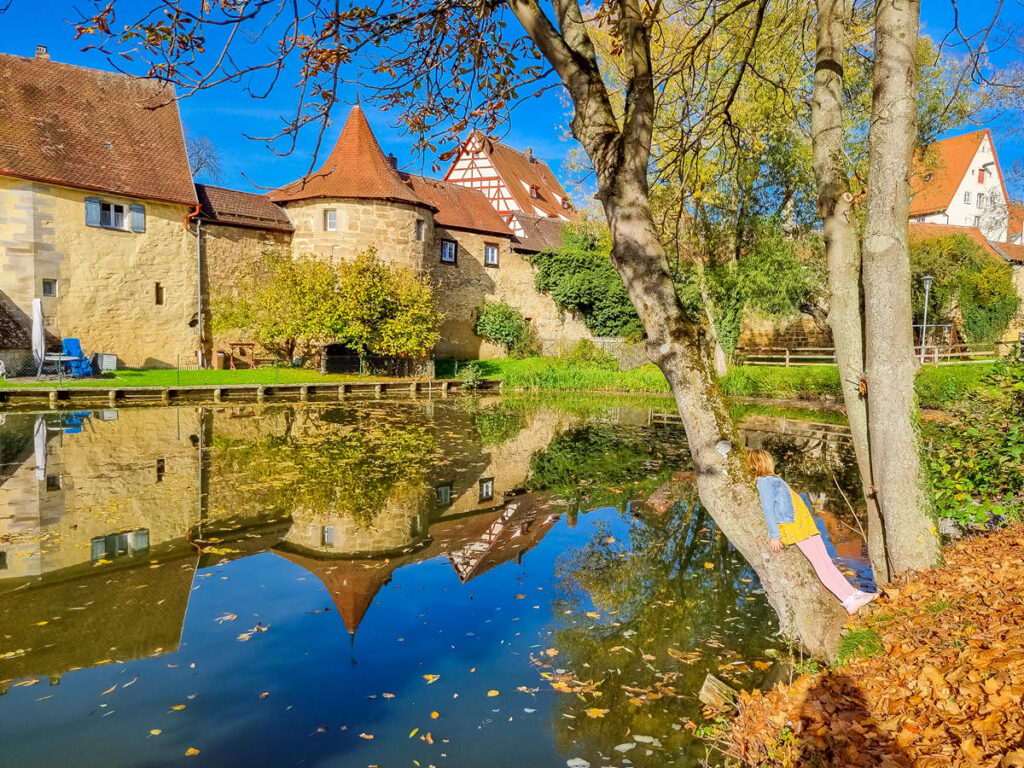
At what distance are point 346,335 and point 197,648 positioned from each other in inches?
819

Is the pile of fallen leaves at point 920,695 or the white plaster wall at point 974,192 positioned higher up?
the white plaster wall at point 974,192

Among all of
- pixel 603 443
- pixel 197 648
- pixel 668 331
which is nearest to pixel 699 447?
pixel 668 331

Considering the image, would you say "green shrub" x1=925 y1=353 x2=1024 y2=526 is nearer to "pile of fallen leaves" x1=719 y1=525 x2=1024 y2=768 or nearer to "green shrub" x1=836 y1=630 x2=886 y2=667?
"pile of fallen leaves" x1=719 y1=525 x2=1024 y2=768

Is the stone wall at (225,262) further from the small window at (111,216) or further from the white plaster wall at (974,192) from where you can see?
the white plaster wall at (974,192)

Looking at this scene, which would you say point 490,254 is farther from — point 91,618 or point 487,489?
point 91,618

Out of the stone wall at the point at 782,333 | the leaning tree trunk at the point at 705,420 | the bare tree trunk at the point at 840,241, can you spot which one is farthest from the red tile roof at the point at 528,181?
the leaning tree trunk at the point at 705,420

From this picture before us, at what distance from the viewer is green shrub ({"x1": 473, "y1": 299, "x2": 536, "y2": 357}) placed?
33938 mm

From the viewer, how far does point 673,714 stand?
14.0 feet

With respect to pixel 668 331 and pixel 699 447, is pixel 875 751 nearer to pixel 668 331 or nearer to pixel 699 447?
pixel 699 447

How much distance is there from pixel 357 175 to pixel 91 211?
9983 millimetres

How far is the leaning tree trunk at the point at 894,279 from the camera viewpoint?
399 cm

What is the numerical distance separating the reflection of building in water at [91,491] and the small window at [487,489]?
3881 mm

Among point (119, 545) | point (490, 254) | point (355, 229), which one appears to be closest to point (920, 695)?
point (119, 545)

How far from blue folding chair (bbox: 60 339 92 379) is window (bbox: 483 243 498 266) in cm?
1840
